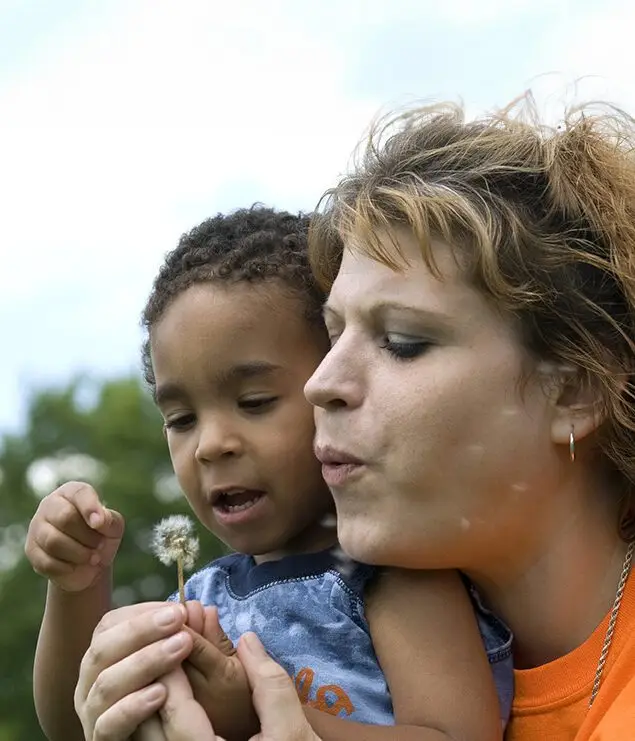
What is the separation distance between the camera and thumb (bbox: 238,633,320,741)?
2686mm

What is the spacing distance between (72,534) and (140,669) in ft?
2.53

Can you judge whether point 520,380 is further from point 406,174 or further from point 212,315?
point 212,315

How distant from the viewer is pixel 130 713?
2.68 metres

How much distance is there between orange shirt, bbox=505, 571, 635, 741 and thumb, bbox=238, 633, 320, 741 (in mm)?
700

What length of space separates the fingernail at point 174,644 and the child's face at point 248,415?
2.29ft

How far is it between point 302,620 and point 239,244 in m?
1.14

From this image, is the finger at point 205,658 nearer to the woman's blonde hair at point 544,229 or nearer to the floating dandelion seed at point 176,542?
the floating dandelion seed at point 176,542

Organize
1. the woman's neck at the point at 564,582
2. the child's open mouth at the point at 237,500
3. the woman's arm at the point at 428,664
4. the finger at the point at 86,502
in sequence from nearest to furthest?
1. the woman's arm at the point at 428,664
2. the woman's neck at the point at 564,582
3. the finger at the point at 86,502
4. the child's open mouth at the point at 237,500

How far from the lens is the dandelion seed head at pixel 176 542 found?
303 centimetres

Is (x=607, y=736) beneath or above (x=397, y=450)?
beneath

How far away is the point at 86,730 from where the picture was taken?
2842 millimetres

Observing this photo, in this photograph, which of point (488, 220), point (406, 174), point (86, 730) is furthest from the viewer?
point (406, 174)

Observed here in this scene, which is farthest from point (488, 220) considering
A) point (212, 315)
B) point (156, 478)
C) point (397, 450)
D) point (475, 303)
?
point (156, 478)

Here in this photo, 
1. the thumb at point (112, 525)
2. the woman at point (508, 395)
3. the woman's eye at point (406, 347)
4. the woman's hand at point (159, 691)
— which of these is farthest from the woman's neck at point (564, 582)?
the thumb at point (112, 525)
